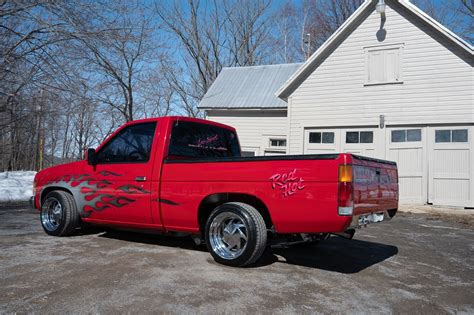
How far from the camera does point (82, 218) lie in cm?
597

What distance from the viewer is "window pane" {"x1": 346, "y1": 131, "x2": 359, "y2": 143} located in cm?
1311

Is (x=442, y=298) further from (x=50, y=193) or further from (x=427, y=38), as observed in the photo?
(x=427, y=38)

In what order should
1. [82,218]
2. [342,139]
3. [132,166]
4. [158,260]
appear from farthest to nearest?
[342,139], [82,218], [132,166], [158,260]

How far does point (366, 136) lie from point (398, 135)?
978 millimetres

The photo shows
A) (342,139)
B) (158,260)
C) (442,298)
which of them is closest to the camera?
(442,298)

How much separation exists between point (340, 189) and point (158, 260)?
2.31m

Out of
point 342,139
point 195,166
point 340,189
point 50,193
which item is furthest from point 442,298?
point 342,139

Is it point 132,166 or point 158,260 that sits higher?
point 132,166

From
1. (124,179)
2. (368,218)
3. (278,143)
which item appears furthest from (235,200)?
(278,143)

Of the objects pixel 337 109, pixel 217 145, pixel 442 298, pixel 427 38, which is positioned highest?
pixel 427 38

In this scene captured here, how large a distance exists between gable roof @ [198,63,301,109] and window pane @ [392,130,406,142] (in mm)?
4577

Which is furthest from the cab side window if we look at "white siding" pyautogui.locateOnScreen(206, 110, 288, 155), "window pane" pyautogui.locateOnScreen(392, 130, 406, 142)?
"white siding" pyautogui.locateOnScreen(206, 110, 288, 155)

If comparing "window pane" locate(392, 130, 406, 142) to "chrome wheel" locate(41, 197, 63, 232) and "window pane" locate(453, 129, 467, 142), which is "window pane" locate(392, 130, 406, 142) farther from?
"chrome wheel" locate(41, 197, 63, 232)

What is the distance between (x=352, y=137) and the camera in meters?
13.2
